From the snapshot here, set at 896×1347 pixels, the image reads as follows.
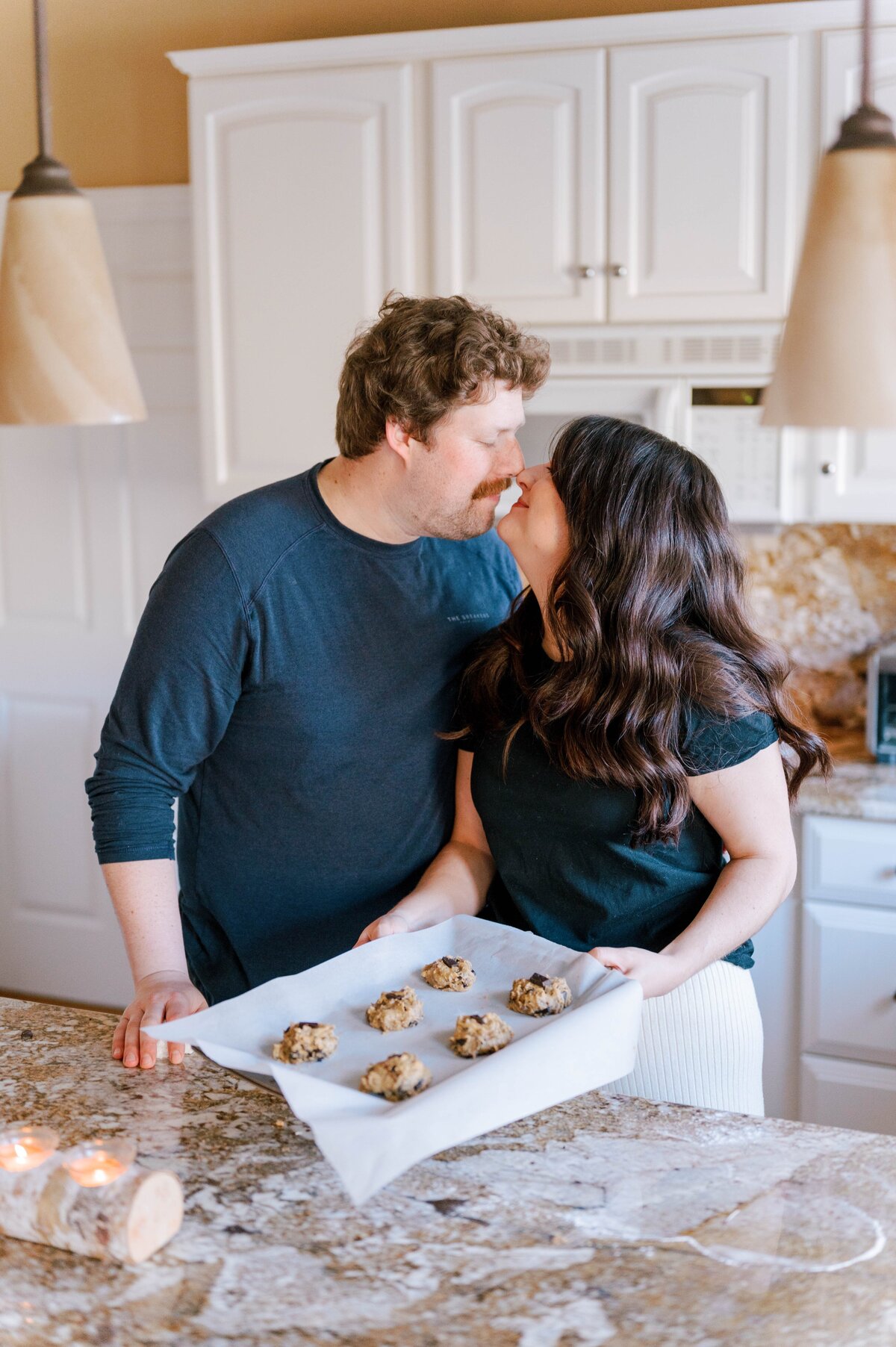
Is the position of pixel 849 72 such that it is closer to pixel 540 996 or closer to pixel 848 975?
pixel 848 975

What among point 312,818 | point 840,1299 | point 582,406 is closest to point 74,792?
point 582,406

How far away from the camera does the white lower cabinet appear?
8.11 feet

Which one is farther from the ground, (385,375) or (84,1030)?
(385,375)

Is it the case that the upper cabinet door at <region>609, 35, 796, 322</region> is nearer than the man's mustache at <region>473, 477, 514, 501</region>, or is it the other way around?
the man's mustache at <region>473, 477, 514, 501</region>

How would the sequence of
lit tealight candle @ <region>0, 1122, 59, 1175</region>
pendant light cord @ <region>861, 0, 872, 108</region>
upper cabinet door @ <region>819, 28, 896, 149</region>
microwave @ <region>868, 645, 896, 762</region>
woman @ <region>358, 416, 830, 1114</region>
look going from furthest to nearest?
microwave @ <region>868, 645, 896, 762</region>, upper cabinet door @ <region>819, 28, 896, 149</region>, woman @ <region>358, 416, 830, 1114</region>, lit tealight candle @ <region>0, 1122, 59, 1175</region>, pendant light cord @ <region>861, 0, 872, 108</region>

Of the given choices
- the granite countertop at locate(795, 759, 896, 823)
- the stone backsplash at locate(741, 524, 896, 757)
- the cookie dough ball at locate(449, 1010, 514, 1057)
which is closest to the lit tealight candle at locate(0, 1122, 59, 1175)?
the cookie dough ball at locate(449, 1010, 514, 1057)

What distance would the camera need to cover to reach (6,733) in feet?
11.7

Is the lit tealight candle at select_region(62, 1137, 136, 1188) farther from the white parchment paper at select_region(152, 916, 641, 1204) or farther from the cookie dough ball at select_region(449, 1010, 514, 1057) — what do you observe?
the cookie dough ball at select_region(449, 1010, 514, 1057)

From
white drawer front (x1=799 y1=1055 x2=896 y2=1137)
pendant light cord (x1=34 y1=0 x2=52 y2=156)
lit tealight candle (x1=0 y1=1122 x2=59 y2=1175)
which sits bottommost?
white drawer front (x1=799 y1=1055 x2=896 y2=1137)

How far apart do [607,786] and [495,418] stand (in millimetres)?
493

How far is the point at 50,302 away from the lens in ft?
3.91

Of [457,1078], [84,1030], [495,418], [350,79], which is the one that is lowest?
[84,1030]

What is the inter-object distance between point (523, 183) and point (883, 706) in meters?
1.29

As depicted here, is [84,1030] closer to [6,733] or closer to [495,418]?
[495,418]
